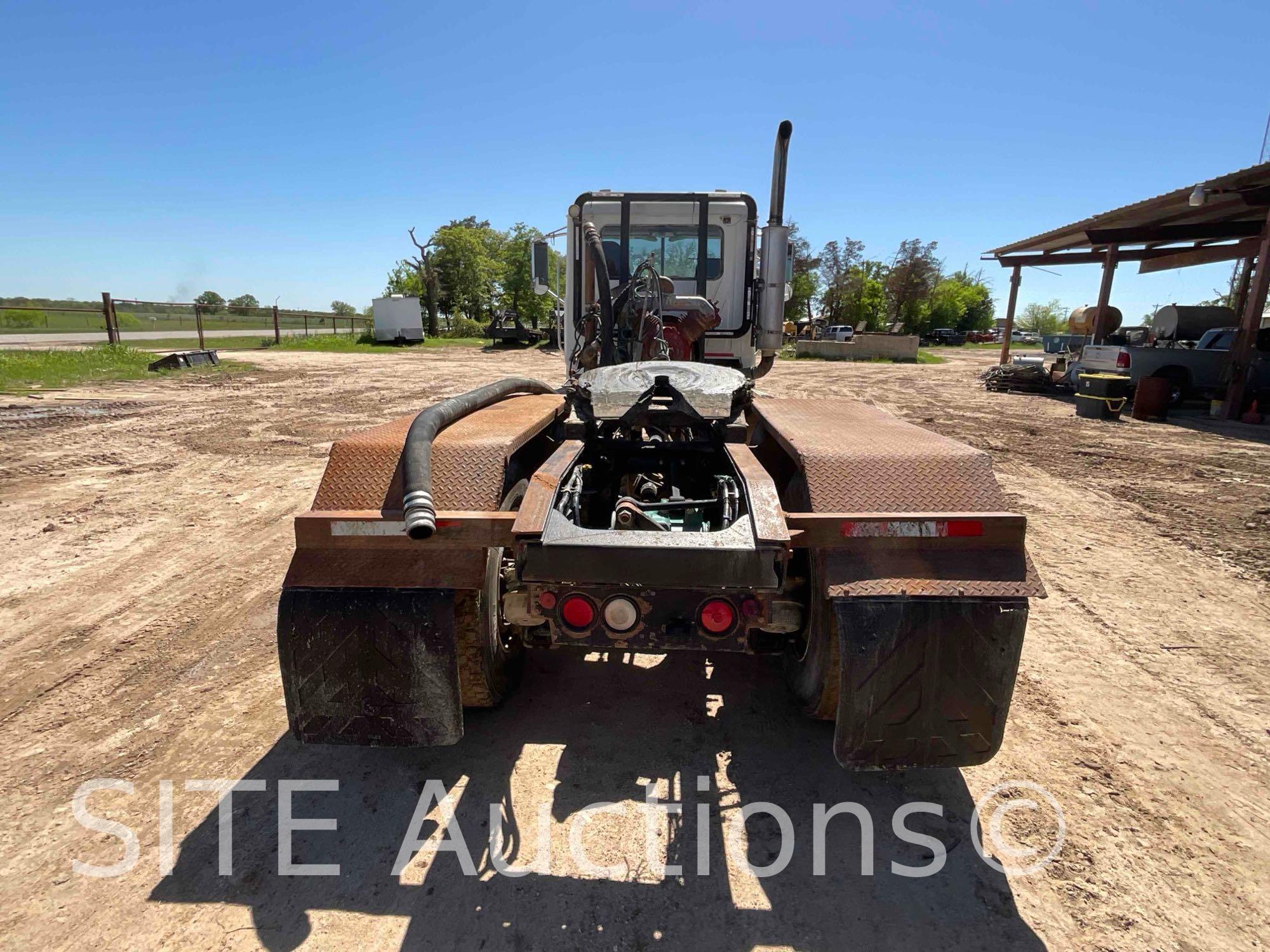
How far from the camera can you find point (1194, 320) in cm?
1648

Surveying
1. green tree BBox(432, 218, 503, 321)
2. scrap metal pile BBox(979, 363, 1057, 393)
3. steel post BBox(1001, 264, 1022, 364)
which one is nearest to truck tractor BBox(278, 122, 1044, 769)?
scrap metal pile BBox(979, 363, 1057, 393)

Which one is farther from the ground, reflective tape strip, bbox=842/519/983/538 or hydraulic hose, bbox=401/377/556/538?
hydraulic hose, bbox=401/377/556/538

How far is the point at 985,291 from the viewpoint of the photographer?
192 feet

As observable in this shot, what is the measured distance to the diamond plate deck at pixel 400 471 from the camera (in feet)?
8.13

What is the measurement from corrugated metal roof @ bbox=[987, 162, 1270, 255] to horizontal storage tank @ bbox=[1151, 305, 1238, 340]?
2.04 m

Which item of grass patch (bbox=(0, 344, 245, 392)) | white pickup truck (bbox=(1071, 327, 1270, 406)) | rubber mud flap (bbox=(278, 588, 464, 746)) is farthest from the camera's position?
white pickup truck (bbox=(1071, 327, 1270, 406))

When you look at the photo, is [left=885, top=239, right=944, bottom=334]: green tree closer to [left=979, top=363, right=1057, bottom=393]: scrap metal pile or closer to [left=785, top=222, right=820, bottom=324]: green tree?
Result: [left=785, top=222, right=820, bottom=324]: green tree

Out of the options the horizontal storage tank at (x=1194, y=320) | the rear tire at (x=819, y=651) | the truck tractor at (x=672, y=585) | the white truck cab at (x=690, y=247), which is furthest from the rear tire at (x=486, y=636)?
the horizontal storage tank at (x=1194, y=320)

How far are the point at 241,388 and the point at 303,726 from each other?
13999 mm

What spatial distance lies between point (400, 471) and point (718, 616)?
1273 mm

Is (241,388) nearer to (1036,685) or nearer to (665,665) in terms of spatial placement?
(665,665)

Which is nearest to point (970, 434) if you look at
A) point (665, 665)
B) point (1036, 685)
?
point (1036, 685)

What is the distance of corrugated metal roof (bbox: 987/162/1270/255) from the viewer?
12.0 meters

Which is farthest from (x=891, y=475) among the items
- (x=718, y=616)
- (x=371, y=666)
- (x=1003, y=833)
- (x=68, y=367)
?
(x=68, y=367)
